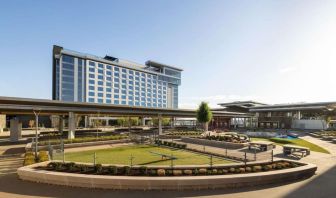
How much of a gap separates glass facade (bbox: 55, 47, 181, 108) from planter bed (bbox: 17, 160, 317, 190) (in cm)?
8842

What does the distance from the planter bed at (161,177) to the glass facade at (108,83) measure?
8842 centimetres

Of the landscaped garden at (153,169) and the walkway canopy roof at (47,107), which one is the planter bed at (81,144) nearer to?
the walkway canopy roof at (47,107)

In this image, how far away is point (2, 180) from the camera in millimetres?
13273

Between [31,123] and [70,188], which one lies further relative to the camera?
[31,123]

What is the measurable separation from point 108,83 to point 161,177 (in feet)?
329

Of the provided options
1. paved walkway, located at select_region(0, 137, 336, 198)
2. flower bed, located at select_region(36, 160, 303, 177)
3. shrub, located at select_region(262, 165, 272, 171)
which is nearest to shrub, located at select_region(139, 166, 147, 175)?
flower bed, located at select_region(36, 160, 303, 177)

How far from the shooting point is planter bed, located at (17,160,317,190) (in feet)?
37.8

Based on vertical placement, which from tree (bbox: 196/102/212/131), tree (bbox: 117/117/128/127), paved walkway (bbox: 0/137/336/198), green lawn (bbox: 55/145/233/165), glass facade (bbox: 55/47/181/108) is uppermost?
glass facade (bbox: 55/47/181/108)

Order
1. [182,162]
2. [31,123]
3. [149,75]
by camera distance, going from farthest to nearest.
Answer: [149,75]
[31,123]
[182,162]

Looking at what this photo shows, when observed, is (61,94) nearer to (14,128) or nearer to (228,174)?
(14,128)

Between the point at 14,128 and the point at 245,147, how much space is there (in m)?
37.5

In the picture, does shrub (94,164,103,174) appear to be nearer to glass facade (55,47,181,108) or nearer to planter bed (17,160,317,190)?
planter bed (17,160,317,190)

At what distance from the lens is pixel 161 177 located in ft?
39.5

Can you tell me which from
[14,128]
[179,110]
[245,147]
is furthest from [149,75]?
[245,147]
